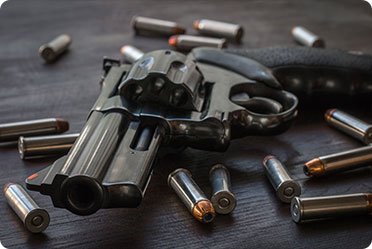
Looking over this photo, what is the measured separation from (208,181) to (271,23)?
118cm

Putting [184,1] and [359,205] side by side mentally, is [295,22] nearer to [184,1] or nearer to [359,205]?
[184,1]

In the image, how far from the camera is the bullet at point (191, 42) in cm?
192

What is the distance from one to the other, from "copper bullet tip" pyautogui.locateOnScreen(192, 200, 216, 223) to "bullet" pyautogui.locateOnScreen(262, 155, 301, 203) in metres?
0.18

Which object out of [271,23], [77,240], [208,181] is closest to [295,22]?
[271,23]

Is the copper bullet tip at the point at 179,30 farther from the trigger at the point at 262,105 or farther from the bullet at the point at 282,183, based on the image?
the bullet at the point at 282,183

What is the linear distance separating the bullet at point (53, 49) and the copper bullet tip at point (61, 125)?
1.74ft

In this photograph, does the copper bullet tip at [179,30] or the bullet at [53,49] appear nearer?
the bullet at [53,49]

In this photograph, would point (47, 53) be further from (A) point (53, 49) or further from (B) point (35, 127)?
(B) point (35, 127)

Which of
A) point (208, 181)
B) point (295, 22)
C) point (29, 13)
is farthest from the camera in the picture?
point (29, 13)

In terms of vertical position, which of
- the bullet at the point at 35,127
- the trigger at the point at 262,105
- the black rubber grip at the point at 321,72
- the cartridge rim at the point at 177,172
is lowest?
the bullet at the point at 35,127

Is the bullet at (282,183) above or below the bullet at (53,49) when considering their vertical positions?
above

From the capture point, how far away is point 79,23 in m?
2.23

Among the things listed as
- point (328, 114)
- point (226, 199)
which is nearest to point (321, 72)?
point (328, 114)

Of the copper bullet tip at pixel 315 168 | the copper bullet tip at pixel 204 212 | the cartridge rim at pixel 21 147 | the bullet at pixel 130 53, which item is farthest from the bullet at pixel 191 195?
the bullet at pixel 130 53
